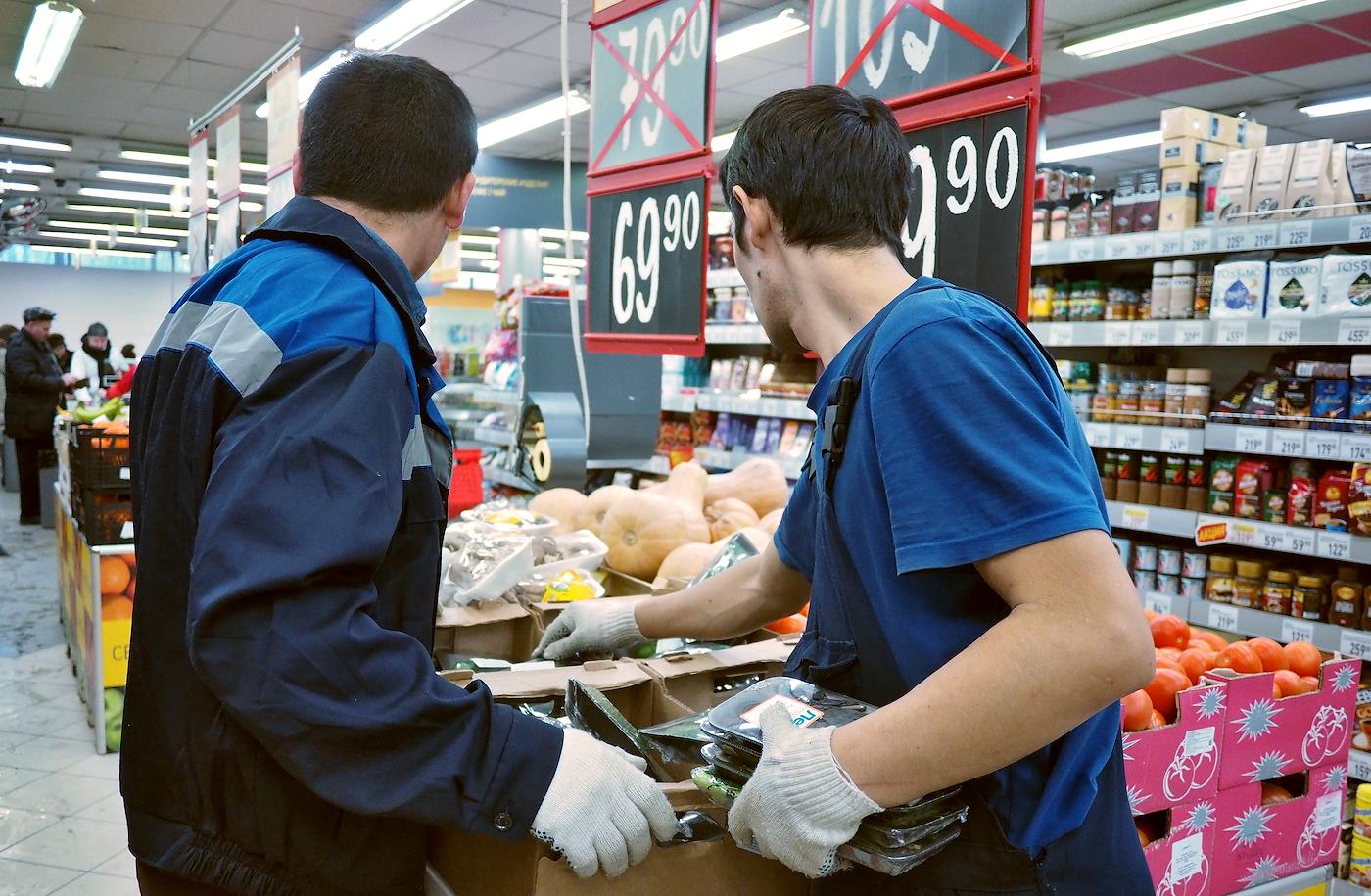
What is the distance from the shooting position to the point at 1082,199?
398cm

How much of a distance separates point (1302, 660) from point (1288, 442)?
1.19 metres

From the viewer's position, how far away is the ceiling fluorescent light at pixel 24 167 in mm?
14141

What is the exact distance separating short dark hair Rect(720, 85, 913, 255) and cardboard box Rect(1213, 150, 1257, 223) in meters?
2.83

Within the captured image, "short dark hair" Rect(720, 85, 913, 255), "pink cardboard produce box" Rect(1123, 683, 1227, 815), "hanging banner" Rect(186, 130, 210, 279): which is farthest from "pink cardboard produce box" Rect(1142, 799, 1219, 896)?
"hanging banner" Rect(186, 130, 210, 279)

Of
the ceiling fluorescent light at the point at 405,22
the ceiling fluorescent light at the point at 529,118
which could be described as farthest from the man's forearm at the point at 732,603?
the ceiling fluorescent light at the point at 529,118

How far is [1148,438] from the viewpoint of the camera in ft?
12.2

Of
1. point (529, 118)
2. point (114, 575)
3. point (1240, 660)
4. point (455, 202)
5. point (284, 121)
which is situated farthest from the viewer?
point (529, 118)

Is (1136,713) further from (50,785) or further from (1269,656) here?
(50,785)

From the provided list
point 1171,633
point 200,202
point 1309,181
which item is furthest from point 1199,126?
point 200,202

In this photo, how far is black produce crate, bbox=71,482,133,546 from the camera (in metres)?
4.39

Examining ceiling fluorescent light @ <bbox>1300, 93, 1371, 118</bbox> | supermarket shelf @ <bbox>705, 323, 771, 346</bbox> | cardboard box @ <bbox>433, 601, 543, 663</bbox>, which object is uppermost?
ceiling fluorescent light @ <bbox>1300, 93, 1371, 118</bbox>

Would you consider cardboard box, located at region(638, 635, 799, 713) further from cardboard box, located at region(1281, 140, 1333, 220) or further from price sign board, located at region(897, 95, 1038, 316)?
cardboard box, located at region(1281, 140, 1333, 220)

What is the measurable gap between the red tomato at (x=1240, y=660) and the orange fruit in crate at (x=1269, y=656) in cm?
3

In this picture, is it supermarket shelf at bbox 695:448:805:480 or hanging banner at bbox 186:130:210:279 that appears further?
hanging banner at bbox 186:130:210:279
